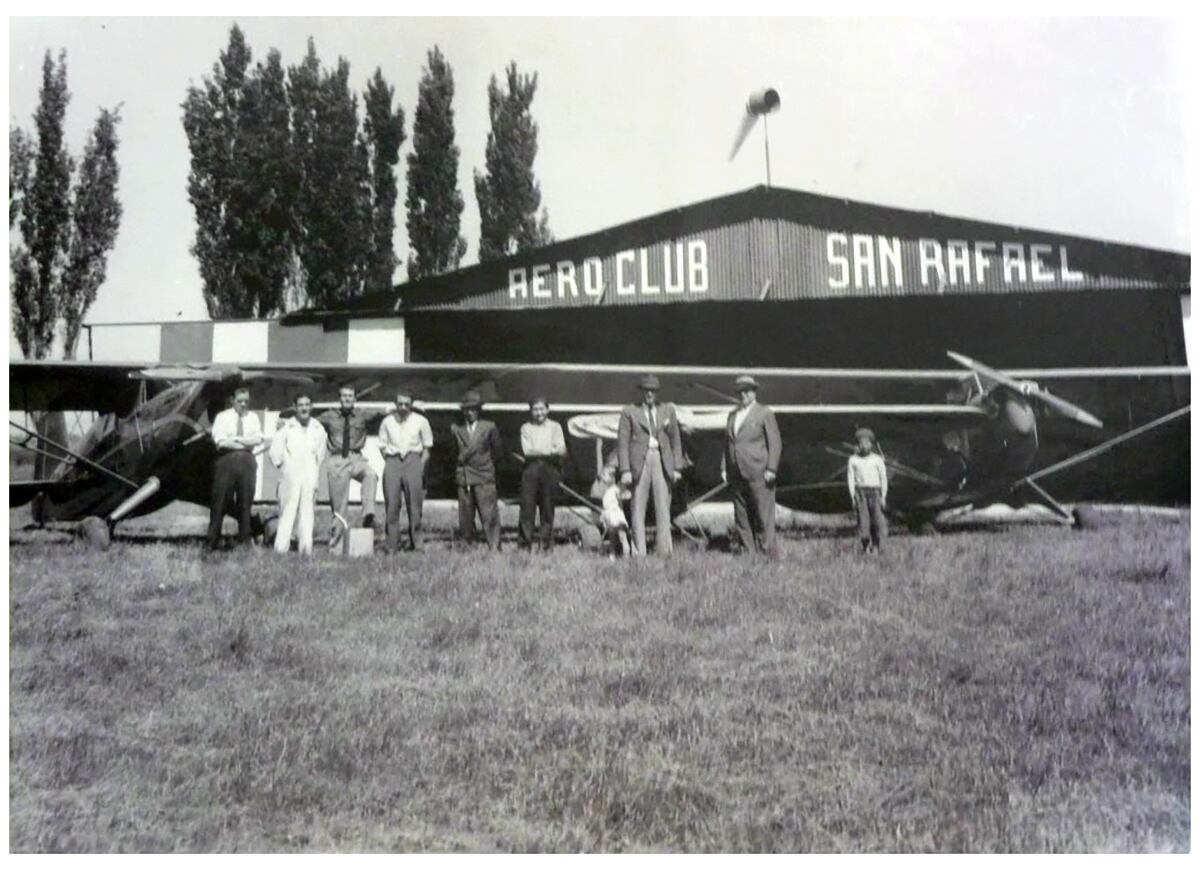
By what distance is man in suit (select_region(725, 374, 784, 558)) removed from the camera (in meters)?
4.84

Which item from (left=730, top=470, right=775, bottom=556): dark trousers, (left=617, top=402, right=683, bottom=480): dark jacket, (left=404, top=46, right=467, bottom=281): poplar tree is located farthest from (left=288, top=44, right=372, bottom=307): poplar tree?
(left=730, top=470, right=775, bottom=556): dark trousers

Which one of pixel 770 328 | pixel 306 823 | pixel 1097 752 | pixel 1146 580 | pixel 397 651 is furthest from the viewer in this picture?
pixel 770 328

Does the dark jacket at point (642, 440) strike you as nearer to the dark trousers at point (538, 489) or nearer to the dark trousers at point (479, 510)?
the dark trousers at point (538, 489)

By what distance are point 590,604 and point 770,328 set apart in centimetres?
190

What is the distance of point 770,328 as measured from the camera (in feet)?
16.1

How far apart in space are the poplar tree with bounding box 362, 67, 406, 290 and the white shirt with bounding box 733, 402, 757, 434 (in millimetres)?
2170

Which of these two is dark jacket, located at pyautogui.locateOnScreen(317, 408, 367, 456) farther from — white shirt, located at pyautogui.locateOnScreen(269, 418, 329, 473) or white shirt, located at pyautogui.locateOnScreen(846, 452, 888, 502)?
white shirt, located at pyautogui.locateOnScreen(846, 452, 888, 502)

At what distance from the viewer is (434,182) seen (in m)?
4.68

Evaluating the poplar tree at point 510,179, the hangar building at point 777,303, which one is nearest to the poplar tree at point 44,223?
the hangar building at point 777,303

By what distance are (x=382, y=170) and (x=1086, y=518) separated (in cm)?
432

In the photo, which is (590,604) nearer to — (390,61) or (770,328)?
(770,328)

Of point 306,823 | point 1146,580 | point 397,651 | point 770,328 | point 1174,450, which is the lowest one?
point 306,823

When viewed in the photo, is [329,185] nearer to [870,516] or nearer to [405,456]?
[405,456]

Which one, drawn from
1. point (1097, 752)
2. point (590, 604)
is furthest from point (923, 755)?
point (590, 604)
